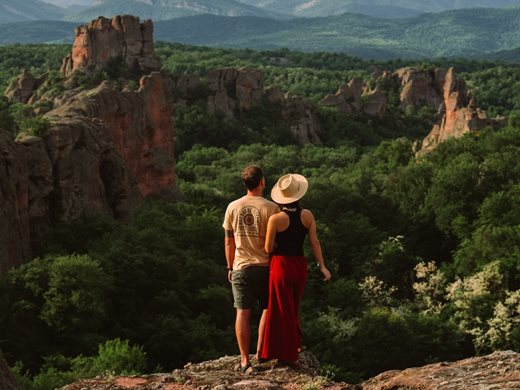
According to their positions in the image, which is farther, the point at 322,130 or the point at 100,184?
the point at 322,130

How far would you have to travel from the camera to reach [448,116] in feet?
291

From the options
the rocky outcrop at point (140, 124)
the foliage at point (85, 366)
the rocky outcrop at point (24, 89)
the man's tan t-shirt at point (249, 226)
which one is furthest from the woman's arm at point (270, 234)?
the rocky outcrop at point (24, 89)

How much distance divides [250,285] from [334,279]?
33951 mm

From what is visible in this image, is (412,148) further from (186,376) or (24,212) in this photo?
(186,376)

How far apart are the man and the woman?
0.63 ft

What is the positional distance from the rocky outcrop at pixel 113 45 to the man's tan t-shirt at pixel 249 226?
97407 millimetres

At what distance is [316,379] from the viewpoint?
1374 cm

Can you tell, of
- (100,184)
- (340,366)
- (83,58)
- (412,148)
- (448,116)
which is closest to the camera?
(340,366)

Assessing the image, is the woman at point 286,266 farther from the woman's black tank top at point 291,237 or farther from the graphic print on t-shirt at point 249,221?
the graphic print on t-shirt at point 249,221

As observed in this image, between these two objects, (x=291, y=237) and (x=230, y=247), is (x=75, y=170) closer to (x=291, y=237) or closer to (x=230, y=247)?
(x=230, y=247)

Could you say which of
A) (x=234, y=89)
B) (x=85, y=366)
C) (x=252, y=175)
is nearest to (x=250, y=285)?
(x=252, y=175)

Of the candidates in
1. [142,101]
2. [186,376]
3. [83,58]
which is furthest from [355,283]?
[83,58]

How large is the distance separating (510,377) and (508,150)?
50859 millimetres

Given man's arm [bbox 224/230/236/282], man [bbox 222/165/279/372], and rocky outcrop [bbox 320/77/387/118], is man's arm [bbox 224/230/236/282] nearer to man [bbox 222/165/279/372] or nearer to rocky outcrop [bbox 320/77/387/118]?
man [bbox 222/165/279/372]
